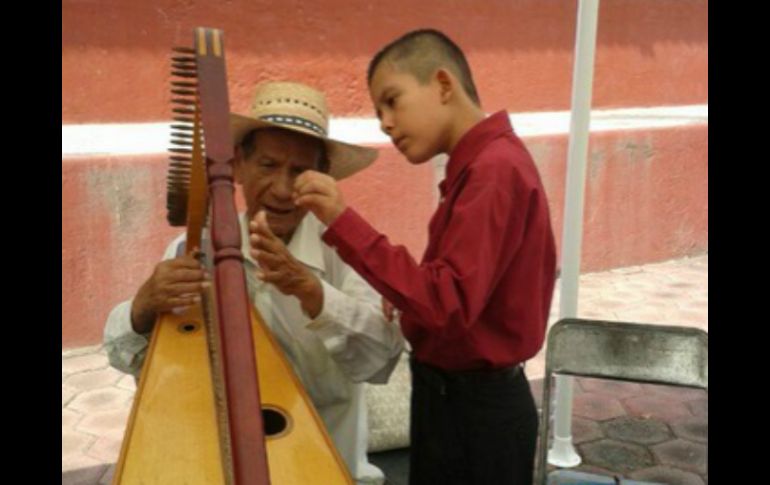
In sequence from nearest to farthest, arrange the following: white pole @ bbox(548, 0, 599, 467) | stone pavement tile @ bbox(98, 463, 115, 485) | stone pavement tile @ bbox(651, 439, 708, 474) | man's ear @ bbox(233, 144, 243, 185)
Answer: man's ear @ bbox(233, 144, 243, 185), white pole @ bbox(548, 0, 599, 467), stone pavement tile @ bbox(98, 463, 115, 485), stone pavement tile @ bbox(651, 439, 708, 474)

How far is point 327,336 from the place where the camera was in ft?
5.25

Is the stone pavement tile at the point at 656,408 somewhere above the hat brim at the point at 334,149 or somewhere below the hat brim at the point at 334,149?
below

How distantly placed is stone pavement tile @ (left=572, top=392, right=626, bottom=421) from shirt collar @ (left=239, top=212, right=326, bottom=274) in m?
2.24

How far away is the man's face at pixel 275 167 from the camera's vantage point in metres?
1.68

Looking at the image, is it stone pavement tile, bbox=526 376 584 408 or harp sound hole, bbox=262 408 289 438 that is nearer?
harp sound hole, bbox=262 408 289 438

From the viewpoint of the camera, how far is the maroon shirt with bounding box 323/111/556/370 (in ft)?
4.35

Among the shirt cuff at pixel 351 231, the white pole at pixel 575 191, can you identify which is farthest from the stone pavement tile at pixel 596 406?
the shirt cuff at pixel 351 231

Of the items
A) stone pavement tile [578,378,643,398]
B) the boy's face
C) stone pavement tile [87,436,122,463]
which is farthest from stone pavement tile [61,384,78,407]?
the boy's face

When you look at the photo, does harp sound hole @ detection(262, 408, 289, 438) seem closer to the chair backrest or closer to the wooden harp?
the wooden harp

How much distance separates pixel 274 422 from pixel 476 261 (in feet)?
1.46

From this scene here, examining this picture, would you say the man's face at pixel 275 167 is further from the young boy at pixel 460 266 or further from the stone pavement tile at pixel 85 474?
the stone pavement tile at pixel 85 474

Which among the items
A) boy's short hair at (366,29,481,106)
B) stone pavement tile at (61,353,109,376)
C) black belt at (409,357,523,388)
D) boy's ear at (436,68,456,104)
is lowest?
stone pavement tile at (61,353,109,376)

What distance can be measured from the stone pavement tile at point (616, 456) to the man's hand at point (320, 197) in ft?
7.42

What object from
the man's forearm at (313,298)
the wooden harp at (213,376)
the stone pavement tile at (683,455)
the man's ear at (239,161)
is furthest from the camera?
the stone pavement tile at (683,455)
